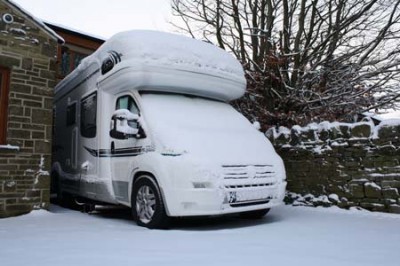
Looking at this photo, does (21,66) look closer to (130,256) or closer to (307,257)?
(130,256)

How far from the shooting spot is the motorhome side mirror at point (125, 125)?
19.4 ft

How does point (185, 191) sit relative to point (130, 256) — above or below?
above

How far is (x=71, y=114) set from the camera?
847cm

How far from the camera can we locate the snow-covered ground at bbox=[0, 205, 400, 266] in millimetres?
3791

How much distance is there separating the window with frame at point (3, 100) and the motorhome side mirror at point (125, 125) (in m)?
1.92

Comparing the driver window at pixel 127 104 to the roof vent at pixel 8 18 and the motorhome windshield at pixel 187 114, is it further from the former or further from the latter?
the roof vent at pixel 8 18

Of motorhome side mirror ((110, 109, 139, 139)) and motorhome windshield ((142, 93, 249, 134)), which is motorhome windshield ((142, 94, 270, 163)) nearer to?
motorhome windshield ((142, 93, 249, 134))

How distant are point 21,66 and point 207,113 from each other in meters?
3.09

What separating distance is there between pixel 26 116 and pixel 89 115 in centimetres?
101

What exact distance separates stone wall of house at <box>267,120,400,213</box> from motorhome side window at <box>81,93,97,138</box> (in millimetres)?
3535

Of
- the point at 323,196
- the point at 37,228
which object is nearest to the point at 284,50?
the point at 323,196

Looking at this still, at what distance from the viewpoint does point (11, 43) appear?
6926mm

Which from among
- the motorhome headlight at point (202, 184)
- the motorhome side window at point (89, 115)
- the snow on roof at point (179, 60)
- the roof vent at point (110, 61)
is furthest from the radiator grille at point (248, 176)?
the motorhome side window at point (89, 115)

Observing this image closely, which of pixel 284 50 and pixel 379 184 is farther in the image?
pixel 284 50
